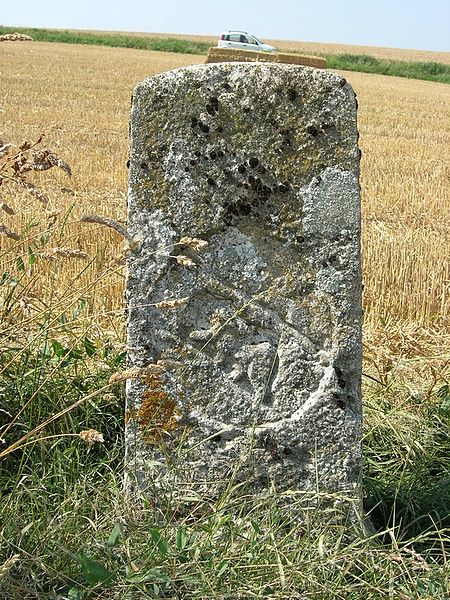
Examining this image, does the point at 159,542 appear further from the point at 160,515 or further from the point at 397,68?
the point at 397,68

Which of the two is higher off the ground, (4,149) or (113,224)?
(4,149)

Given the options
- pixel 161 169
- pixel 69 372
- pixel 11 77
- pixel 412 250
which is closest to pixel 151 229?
pixel 161 169

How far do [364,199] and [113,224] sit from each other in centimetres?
703

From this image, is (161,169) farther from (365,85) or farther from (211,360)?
(365,85)

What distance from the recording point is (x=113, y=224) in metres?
2.42

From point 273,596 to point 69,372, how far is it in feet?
4.84

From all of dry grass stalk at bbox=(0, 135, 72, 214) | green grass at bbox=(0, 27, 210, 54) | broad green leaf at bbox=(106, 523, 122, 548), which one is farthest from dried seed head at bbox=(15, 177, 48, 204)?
green grass at bbox=(0, 27, 210, 54)

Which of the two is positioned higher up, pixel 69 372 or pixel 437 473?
pixel 69 372

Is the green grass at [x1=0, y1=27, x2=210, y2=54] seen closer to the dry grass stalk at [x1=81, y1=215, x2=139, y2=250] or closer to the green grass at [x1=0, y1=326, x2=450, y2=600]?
the green grass at [x1=0, y1=326, x2=450, y2=600]

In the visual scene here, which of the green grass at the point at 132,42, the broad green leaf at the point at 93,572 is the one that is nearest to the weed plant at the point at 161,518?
the broad green leaf at the point at 93,572

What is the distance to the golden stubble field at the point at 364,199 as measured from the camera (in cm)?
479

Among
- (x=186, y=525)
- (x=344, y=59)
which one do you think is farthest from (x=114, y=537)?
(x=344, y=59)

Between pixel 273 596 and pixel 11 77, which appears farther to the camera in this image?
pixel 11 77

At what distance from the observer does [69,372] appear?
341cm
